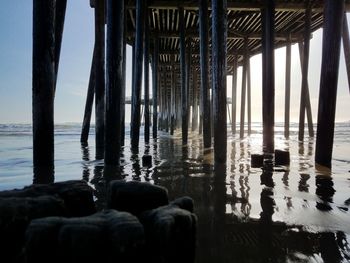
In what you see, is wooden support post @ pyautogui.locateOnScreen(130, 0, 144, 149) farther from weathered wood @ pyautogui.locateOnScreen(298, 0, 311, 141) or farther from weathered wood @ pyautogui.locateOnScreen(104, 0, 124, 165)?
weathered wood @ pyautogui.locateOnScreen(298, 0, 311, 141)

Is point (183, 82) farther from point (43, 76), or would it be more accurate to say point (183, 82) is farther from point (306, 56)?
point (43, 76)

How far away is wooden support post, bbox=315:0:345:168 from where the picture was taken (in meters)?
4.77

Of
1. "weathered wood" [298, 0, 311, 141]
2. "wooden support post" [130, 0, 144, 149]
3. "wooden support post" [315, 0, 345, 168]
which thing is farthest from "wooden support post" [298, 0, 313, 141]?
"wooden support post" [315, 0, 345, 168]

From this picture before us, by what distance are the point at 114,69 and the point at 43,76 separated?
1067 millimetres

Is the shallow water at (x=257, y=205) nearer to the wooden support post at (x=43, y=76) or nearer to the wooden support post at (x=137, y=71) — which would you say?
the wooden support post at (x=43, y=76)

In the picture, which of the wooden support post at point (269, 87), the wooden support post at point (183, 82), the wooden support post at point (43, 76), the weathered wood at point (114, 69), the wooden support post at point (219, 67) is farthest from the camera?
the wooden support post at point (183, 82)

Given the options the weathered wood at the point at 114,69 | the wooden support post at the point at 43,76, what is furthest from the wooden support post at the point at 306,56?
the wooden support post at the point at 43,76

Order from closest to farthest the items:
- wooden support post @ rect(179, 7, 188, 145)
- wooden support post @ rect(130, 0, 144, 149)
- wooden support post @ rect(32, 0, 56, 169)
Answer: wooden support post @ rect(32, 0, 56, 169), wooden support post @ rect(130, 0, 144, 149), wooden support post @ rect(179, 7, 188, 145)

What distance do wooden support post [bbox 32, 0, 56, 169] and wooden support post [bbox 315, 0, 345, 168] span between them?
13.2 ft

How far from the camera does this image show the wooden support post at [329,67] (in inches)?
188

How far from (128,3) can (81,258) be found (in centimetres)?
1114

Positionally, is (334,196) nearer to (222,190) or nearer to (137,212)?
(222,190)

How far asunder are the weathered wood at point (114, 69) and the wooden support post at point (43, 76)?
33.3 inches

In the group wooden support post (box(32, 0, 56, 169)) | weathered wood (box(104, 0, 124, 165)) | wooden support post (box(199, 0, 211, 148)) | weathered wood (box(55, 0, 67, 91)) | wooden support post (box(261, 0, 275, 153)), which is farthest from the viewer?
wooden support post (box(199, 0, 211, 148))
